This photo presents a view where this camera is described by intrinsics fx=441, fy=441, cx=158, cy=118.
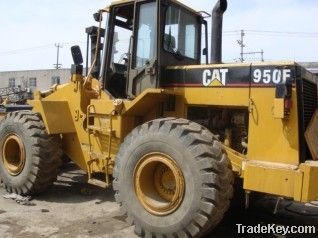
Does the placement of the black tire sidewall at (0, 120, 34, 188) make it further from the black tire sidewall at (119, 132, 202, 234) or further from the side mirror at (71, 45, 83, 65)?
the black tire sidewall at (119, 132, 202, 234)

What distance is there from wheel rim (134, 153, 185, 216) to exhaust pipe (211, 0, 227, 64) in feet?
5.83


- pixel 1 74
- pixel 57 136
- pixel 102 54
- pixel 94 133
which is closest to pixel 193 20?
pixel 102 54

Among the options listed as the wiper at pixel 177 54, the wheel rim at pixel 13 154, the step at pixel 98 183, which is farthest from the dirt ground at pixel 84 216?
the wiper at pixel 177 54

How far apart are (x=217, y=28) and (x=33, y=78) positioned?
49.6 metres

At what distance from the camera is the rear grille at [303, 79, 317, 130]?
5082mm

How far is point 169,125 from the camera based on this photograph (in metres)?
5.22

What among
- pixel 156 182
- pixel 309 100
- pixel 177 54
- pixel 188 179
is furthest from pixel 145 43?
pixel 309 100

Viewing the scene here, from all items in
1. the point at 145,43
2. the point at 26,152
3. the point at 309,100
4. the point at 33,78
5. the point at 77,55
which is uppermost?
the point at 33,78

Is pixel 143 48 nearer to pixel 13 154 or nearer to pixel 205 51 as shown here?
pixel 205 51

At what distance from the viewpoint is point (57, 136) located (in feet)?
23.9

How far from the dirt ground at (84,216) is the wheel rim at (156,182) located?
53cm

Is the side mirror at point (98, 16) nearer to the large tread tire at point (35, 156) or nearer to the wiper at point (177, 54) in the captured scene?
the wiper at point (177, 54)

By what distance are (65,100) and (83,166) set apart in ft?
3.77

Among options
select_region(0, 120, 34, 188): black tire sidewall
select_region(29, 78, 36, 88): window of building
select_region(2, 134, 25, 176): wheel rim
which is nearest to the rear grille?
select_region(0, 120, 34, 188): black tire sidewall
